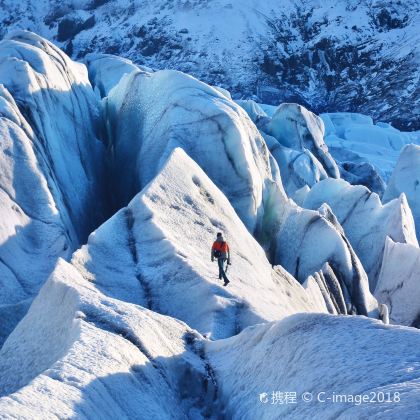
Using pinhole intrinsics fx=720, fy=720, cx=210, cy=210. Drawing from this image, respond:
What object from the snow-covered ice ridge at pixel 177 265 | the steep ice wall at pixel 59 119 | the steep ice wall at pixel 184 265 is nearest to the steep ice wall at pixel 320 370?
the snow-covered ice ridge at pixel 177 265

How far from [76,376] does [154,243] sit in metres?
5.99

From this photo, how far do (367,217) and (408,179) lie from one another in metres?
7.58

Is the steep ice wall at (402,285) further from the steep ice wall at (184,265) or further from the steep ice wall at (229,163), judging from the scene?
the steep ice wall at (184,265)

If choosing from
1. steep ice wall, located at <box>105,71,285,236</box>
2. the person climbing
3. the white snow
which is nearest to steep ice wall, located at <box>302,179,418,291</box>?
steep ice wall, located at <box>105,71,285,236</box>

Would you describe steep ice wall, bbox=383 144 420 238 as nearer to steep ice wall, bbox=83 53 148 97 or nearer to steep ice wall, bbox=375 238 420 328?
steep ice wall, bbox=375 238 420 328

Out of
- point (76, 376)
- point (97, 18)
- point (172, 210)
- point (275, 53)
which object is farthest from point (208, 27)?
point (76, 376)

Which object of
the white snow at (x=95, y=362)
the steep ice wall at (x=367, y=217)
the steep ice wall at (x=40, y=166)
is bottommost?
the steep ice wall at (x=367, y=217)

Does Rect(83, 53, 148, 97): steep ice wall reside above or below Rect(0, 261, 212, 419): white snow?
below

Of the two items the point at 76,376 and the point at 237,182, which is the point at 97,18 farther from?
the point at 76,376

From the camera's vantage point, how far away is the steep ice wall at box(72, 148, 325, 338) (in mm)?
11859

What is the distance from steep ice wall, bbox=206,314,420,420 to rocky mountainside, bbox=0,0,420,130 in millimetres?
93144

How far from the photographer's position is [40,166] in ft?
54.9

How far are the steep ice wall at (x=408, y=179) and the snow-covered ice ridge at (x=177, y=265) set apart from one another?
0.23ft

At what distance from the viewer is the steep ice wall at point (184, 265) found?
11.9m
